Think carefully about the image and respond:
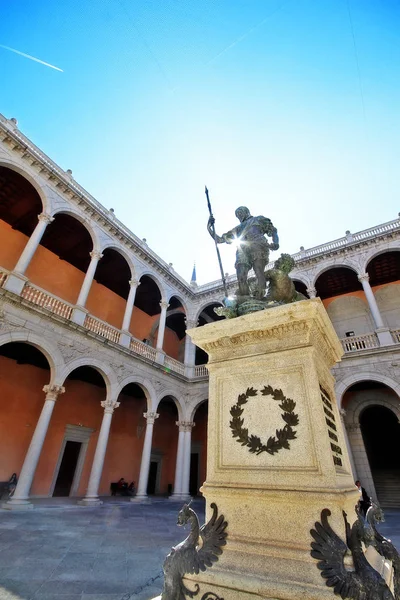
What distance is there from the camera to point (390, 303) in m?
12.7

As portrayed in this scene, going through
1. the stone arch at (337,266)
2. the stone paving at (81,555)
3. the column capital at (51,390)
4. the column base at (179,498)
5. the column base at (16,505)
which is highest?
the stone arch at (337,266)

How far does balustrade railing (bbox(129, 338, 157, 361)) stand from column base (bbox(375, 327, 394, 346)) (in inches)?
336

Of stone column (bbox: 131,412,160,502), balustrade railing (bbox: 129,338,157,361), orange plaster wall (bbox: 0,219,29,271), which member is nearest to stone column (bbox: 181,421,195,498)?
stone column (bbox: 131,412,160,502)

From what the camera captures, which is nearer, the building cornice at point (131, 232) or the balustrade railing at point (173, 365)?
the building cornice at point (131, 232)

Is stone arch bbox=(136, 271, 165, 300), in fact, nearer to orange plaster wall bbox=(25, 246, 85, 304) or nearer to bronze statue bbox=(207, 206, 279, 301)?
orange plaster wall bbox=(25, 246, 85, 304)

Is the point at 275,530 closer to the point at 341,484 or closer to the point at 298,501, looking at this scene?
the point at 298,501

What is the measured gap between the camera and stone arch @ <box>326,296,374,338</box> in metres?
12.9

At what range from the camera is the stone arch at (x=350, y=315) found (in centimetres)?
1295

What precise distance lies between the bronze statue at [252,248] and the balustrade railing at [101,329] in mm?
7426

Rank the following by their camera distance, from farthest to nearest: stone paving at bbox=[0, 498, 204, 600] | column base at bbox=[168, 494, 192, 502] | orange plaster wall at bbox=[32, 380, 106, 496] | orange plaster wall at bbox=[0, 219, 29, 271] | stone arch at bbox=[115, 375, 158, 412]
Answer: column base at bbox=[168, 494, 192, 502] < stone arch at bbox=[115, 375, 158, 412] < orange plaster wall at bbox=[0, 219, 29, 271] < orange plaster wall at bbox=[32, 380, 106, 496] < stone paving at bbox=[0, 498, 204, 600]

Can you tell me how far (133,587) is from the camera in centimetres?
274

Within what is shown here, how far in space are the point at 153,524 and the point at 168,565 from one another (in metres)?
5.36

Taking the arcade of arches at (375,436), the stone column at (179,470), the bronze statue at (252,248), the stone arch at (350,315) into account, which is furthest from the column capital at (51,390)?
the stone arch at (350,315)

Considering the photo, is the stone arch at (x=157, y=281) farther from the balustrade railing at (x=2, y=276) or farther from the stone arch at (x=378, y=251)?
the stone arch at (x=378, y=251)
